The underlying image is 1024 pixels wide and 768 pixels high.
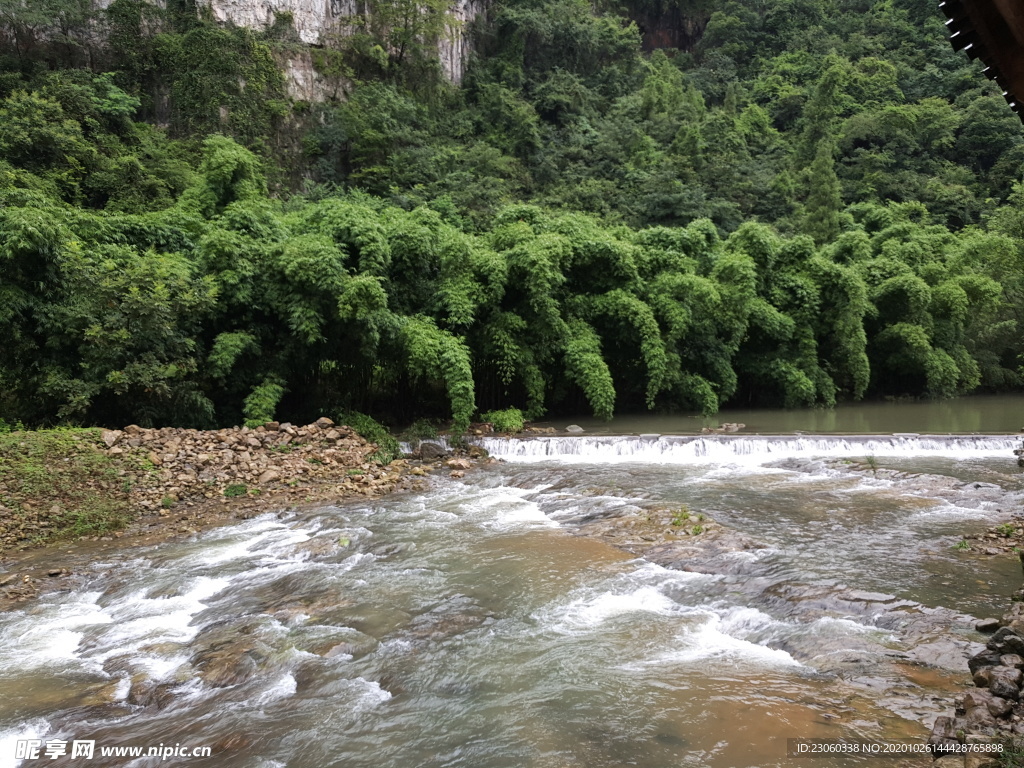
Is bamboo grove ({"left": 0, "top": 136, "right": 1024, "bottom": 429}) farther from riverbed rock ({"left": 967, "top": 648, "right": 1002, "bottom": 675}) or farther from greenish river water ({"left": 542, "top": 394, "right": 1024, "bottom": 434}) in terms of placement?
riverbed rock ({"left": 967, "top": 648, "right": 1002, "bottom": 675})

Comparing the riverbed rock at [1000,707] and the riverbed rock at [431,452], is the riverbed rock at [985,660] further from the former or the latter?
the riverbed rock at [431,452]

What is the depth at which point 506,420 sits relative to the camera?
1587cm

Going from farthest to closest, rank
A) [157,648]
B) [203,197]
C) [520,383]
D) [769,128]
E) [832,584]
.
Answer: [769,128] → [520,383] → [203,197] → [832,584] → [157,648]

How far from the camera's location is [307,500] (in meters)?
10.8

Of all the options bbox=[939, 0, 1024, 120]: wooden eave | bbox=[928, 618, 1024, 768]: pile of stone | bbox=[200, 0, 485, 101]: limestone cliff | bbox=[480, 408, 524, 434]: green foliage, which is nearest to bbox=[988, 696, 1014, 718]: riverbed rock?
bbox=[928, 618, 1024, 768]: pile of stone

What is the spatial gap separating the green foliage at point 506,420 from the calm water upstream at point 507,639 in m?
5.73

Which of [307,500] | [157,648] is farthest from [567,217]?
[157,648]

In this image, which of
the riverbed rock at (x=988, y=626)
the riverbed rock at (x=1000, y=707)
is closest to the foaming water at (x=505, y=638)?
the riverbed rock at (x=988, y=626)

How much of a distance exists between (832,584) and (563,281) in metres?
11.1

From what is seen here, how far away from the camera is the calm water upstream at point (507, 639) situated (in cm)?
451

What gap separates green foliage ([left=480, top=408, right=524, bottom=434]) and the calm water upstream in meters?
5.73

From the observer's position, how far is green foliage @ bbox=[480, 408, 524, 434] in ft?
51.7

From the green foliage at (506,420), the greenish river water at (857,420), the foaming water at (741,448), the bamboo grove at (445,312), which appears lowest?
the foaming water at (741,448)

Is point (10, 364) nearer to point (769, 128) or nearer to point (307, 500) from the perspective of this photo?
point (307, 500)
